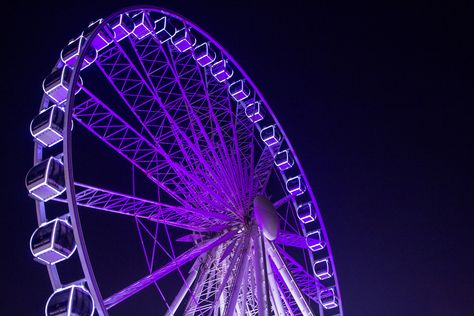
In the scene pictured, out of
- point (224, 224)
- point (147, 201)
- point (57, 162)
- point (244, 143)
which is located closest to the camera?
point (57, 162)

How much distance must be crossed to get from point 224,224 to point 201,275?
1.42 metres

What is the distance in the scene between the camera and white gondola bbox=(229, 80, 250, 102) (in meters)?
18.0

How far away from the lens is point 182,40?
16875 mm

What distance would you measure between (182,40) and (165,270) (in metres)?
7.47

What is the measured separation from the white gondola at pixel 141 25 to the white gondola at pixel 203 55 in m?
2.23

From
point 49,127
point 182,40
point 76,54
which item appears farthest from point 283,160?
point 49,127

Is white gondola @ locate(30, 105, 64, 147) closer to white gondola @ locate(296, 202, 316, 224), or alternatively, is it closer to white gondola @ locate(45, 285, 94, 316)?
white gondola @ locate(45, 285, 94, 316)

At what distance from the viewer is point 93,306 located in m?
9.94

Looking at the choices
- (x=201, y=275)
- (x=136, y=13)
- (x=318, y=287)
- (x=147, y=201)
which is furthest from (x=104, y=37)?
(x=318, y=287)

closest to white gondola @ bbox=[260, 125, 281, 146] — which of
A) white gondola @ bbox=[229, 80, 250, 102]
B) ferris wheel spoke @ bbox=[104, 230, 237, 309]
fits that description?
white gondola @ bbox=[229, 80, 250, 102]

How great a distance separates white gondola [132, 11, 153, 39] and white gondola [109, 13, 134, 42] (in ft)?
1.80

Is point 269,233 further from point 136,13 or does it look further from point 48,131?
point 136,13

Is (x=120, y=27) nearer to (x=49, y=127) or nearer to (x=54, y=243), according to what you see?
(x=49, y=127)

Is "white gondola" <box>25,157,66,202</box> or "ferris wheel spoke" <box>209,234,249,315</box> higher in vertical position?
"white gondola" <box>25,157,66,202</box>
